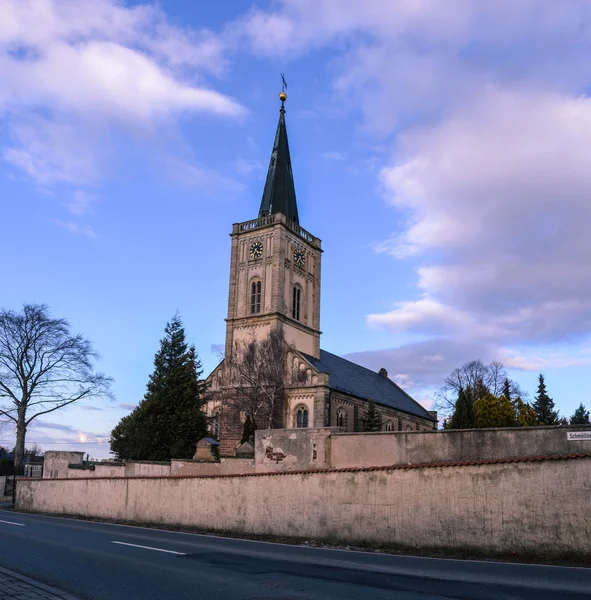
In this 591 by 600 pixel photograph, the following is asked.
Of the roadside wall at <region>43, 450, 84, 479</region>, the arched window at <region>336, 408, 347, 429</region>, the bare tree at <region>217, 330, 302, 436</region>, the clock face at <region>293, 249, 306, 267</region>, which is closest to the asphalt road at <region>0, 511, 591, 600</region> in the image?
the roadside wall at <region>43, 450, 84, 479</region>

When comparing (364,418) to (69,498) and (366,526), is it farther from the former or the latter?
(366,526)

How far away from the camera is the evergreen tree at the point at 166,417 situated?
38.8m

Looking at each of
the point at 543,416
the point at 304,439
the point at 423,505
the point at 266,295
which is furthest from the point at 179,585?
the point at 543,416

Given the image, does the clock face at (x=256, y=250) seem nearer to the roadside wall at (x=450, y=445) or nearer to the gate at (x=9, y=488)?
the gate at (x=9, y=488)

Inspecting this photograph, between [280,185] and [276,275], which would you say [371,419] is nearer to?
[276,275]

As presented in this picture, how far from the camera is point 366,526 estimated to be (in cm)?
1569

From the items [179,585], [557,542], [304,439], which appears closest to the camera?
[179,585]

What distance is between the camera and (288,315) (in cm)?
5372

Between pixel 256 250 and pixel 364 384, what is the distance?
1804cm

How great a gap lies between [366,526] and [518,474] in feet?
14.2

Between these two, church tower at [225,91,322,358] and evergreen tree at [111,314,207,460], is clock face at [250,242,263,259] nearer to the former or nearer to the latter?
church tower at [225,91,322,358]

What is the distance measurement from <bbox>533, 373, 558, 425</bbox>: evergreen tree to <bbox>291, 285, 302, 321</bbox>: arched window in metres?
33.1

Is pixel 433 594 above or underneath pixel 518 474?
underneath

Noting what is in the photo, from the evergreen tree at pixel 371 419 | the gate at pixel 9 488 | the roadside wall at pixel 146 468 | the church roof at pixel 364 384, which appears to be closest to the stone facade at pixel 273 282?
the church roof at pixel 364 384
